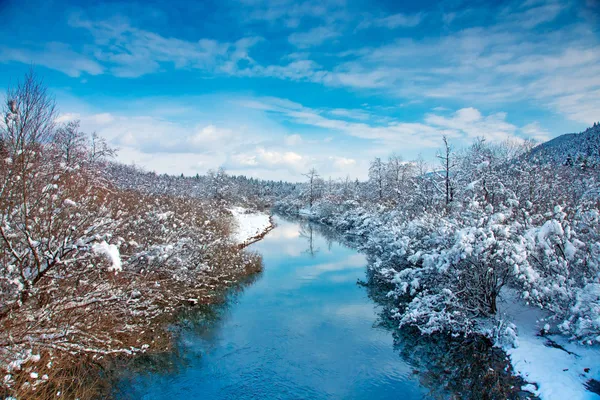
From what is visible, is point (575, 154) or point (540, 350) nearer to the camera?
point (540, 350)

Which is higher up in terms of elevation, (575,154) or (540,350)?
(575,154)

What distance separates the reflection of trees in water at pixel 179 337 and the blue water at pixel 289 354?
0.07 meters

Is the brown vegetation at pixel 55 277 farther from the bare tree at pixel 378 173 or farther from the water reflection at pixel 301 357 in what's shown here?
the bare tree at pixel 378 173

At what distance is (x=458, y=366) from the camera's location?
11.5 metres

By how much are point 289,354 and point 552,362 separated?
8.68 m

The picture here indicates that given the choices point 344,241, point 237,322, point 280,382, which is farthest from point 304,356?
point 344,241

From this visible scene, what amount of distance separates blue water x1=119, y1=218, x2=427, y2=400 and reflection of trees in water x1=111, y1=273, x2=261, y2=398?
68 millimetres

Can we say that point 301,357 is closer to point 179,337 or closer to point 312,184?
point 179,337

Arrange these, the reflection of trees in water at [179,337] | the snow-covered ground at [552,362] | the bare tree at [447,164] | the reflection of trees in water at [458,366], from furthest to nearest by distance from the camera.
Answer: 1. the bare tree at [447,164]
2. the reflection of trees in water at [179,337]
3. the reflection of trees in water at [458,366]
4. the snow-covered ground at [552,362]

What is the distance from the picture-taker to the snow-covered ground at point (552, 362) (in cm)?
948

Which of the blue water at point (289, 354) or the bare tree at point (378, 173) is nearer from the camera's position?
the blue water at point (289, 354)

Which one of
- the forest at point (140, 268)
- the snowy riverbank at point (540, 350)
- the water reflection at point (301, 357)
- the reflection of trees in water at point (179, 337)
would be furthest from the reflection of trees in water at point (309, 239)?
the snowy riverbank at point (540, 350)

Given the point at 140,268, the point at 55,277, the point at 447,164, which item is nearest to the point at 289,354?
the point at 140,268

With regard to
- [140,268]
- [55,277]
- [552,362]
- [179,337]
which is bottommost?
[179,337]
